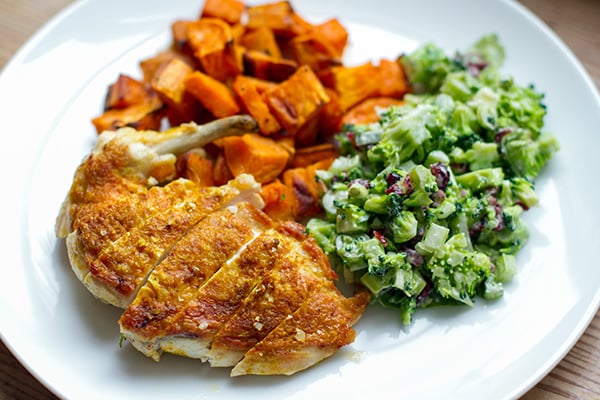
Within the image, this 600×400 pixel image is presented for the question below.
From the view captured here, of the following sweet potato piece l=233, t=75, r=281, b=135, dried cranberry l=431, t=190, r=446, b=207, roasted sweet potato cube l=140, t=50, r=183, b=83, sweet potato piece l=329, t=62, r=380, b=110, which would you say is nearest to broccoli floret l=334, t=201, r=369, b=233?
dried cranberry l=431, t=190, r=446, b=207

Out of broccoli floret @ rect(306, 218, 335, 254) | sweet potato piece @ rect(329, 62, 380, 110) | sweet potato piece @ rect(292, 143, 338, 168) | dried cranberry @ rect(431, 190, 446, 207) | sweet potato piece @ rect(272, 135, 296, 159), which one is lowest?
broccoli floret @ rect(306, 218, 335, 254)

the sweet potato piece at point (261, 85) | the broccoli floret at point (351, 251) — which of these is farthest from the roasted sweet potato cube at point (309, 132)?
the broccoli floret at point (351, 251)

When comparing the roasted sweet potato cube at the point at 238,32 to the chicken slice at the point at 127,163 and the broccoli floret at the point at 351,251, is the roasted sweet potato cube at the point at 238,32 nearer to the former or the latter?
the chicken slice at the point at 127,163

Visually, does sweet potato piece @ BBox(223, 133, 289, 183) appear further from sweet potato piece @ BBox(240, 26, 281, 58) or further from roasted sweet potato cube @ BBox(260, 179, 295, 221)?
A: sweet potato piece @ BBox(240, 26, 281, 58)

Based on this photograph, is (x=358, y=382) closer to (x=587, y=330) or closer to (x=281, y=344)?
(x=281, y=344)

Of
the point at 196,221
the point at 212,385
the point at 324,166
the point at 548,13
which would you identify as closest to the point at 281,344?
the point at 212,385

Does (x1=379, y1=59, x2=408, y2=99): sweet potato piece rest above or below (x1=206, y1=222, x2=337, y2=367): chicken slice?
above

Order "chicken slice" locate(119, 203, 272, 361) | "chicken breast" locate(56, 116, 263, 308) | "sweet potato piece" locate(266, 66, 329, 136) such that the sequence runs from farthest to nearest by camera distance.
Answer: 1. "sweet potato piece" locate(266, 66, 329, 136)
2. "chicken breast" locate(56, 116, 263, 308)
3. "chicken slice" locate(119, 203, 272, 361)

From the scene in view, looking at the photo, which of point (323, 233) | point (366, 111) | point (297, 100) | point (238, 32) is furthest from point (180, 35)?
point (323, 233)
